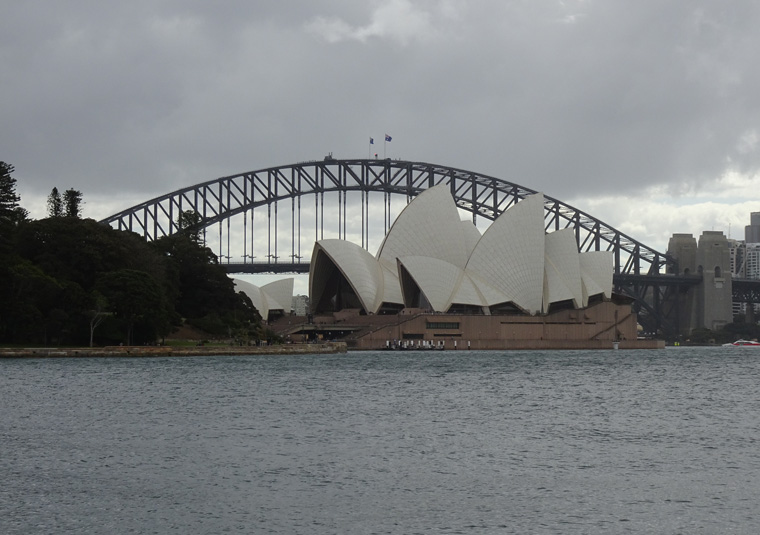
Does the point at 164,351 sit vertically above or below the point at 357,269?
below

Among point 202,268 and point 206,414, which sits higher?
point 202,268

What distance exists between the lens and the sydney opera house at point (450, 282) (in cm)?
10612

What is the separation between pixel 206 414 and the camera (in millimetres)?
38375

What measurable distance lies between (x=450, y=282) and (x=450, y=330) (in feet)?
16.4

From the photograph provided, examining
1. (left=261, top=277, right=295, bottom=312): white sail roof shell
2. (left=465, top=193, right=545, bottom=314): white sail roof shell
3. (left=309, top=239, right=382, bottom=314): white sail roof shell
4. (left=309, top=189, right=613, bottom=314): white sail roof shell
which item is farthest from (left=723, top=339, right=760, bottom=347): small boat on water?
(left=309, top=239, right=382, bottom=314): white sail roof shell

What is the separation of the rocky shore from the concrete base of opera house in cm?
1352

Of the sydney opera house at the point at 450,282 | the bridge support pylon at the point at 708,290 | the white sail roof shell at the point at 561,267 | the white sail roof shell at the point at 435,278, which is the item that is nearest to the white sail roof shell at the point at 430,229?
the sydney opera house at the point at 450,282

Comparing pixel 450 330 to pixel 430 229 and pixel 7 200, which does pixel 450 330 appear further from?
pixel 7 200

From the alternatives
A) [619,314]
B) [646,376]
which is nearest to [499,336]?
[619,314]

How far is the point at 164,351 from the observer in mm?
74688

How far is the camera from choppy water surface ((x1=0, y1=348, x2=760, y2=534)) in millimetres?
21062

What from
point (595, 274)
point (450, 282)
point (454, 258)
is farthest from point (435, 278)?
point (595, 274)

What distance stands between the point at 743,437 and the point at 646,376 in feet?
106

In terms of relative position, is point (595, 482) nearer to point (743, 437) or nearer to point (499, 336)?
point (743, 437)
